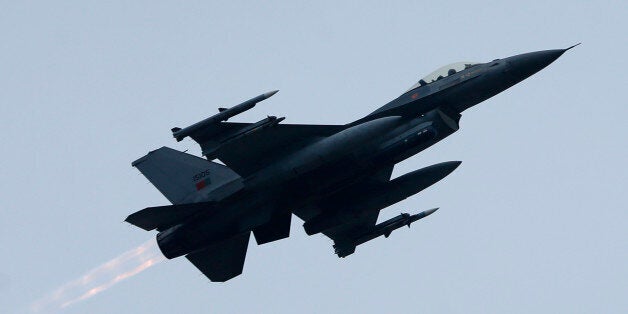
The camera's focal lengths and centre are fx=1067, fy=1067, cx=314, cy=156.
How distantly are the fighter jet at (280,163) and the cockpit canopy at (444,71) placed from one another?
1.8 inches

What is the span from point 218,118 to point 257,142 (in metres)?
1.95

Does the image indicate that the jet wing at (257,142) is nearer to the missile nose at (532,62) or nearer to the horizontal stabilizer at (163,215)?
the horizontal stabilizer at (163,215)

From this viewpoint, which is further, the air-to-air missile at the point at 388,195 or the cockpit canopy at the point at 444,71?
the air-to-air missile at the point at 388,195

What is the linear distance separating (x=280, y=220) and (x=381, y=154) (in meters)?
5.36

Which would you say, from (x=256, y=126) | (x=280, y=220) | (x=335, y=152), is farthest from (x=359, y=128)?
(x=280, y=220)

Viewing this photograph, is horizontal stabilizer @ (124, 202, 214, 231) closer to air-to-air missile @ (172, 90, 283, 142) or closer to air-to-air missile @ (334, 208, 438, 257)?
air-to-air missile @ (172, 90, 283, 142)

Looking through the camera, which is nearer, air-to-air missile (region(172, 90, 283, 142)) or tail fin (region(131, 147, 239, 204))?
air-to-air missile (region(172, 90, 283, 142))

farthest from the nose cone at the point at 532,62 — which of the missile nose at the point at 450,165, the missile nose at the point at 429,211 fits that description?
the missile nose at the point at 429,211

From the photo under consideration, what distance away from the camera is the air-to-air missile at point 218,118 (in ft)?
119

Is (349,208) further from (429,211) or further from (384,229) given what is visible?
(429,211)

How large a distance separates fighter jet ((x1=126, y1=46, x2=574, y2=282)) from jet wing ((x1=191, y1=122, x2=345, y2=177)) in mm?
35

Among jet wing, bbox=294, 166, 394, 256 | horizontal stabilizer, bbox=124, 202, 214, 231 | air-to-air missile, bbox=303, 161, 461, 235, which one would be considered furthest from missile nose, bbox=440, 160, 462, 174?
horizontal stabilizer, bbox=124, 202, 214, 231

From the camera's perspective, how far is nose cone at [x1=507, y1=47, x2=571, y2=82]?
39.0 meters

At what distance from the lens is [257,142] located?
37625 millimetres
